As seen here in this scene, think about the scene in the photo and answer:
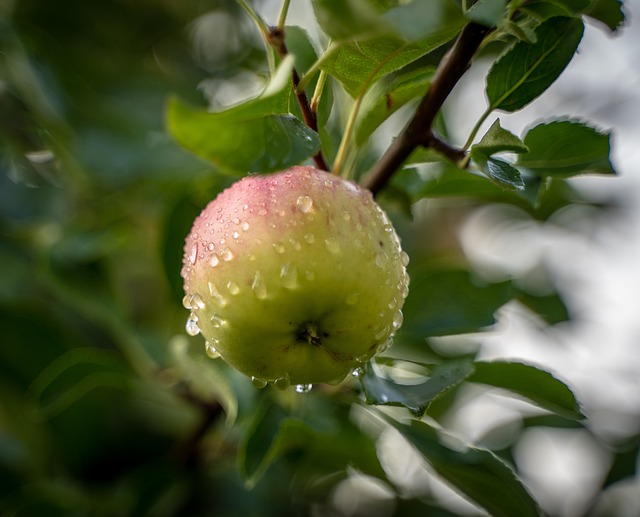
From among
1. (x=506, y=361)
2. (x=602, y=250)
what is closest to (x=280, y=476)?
(x=506, y=361)

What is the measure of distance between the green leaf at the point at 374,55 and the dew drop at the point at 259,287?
0.18 metres

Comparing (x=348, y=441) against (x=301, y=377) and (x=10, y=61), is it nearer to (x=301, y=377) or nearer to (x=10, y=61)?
(x=301, y=377)

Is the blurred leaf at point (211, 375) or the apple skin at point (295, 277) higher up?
the apple skin at point (295, 277)

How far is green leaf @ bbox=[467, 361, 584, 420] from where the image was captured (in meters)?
0.72

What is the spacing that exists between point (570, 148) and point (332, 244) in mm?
297

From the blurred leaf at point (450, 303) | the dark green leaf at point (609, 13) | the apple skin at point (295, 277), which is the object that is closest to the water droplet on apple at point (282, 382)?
the apple skin at point (295, 277)

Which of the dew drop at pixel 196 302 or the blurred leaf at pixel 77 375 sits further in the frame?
the blurred leaf at pixel 77 375

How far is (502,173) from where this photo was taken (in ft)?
1.97

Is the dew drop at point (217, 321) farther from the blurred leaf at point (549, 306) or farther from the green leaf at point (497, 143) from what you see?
the blurred leaf at point (549, 306)

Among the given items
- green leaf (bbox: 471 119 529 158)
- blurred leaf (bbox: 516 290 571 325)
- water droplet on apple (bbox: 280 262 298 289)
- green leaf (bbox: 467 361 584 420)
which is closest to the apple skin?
water droplet on apple (bbox: 280 262 298 289)

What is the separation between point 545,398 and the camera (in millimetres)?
751

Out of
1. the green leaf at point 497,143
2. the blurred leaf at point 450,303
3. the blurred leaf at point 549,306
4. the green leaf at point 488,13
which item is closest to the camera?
the green leaf at point 488,13

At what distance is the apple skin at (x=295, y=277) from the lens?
54 cm

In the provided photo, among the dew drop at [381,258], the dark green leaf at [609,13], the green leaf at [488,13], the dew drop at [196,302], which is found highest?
the green leaf at [488,13]
